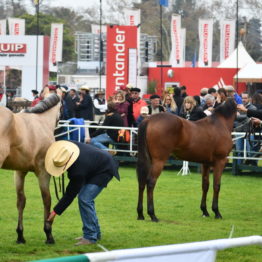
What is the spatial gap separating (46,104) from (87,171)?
1405mm

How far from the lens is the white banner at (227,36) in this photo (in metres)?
45.8

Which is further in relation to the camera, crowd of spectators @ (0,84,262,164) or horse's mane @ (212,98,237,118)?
crowd of spectators @ (0,84,262,164)

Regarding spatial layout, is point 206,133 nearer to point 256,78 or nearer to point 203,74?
point 256,78

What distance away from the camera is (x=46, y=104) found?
9828 millimetres

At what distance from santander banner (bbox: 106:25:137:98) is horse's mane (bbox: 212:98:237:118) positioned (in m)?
14.7

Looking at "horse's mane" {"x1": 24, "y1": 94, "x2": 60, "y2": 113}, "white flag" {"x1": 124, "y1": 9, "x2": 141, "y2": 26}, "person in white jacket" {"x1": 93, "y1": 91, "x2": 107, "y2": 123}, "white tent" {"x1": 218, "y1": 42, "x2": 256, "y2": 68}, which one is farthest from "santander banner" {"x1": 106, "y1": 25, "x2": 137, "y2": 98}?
"horse's mane" {"x1": 24, "y1": 94, "x2": 60, "y2": 113}

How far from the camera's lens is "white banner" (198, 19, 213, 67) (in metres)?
45.8

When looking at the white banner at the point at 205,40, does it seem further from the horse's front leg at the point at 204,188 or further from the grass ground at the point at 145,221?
the horse's front leg at the point at 204,188

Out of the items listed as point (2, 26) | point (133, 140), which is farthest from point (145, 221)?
point (2, 26)

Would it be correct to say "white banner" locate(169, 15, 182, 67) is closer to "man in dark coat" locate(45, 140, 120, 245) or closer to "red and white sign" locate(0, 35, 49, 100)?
"red and white sign" locate(0, 35, 49, 100)

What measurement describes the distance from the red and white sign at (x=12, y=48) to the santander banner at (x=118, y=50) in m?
7.61

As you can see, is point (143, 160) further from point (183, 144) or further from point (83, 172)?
point (83, 172)

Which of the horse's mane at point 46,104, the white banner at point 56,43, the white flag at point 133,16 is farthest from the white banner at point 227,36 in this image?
the horse's mane at point 46,104

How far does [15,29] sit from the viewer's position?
46.5 metres
